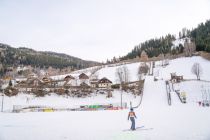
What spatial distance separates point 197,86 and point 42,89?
29433 millimetres

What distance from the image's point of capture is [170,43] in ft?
420

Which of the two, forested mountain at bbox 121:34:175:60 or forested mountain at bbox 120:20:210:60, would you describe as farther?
forested mountain at bbox 121:34:175:60

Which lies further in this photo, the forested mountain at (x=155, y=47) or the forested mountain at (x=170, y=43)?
the forested mountain at (x=155, y=47)

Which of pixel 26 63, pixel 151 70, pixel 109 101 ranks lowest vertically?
pixel 109 101

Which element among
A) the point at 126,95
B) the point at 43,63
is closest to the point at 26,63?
the point at 43,63

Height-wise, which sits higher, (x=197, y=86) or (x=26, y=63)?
(x=26, y=63)

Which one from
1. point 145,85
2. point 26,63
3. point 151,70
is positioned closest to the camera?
point 145,85

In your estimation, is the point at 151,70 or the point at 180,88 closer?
the point at 180,88

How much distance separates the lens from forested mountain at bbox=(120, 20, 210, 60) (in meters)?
90.4

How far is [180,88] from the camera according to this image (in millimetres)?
46906

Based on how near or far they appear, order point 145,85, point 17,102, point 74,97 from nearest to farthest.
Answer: point 17,102 → point 74,97 → point 145,85

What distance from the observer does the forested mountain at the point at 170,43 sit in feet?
297

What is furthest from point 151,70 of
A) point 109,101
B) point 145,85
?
point 109,101

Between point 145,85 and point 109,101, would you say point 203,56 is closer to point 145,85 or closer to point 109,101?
point 145,85
